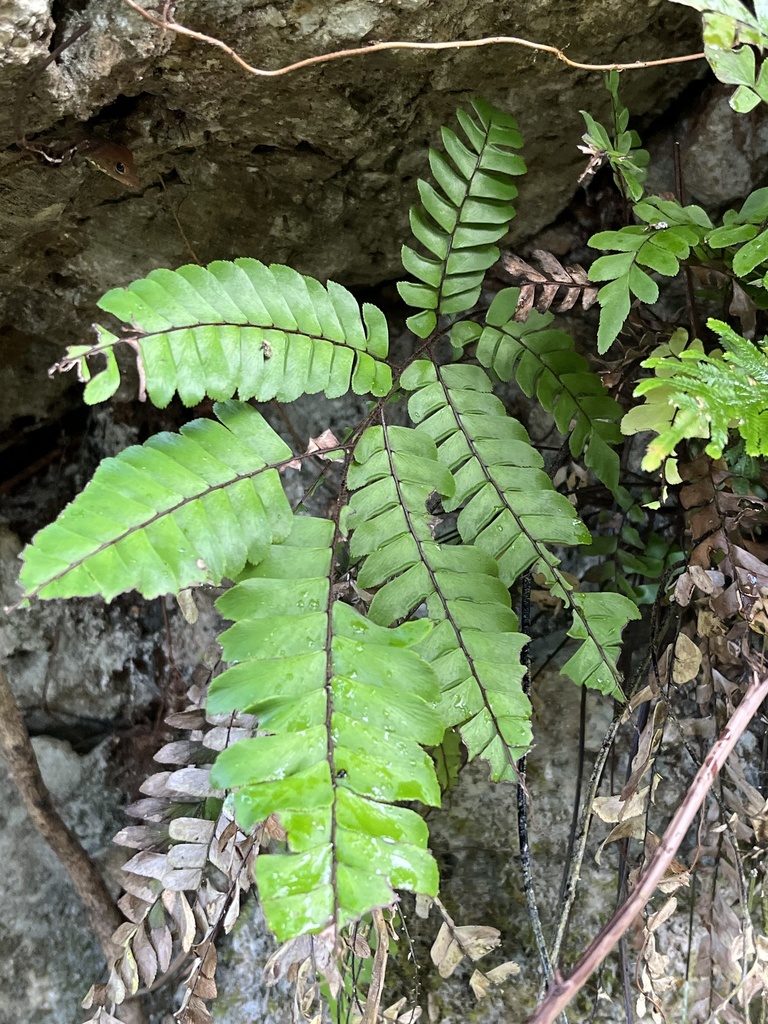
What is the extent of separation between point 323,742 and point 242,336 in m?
0.59

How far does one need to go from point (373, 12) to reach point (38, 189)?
2.23ft

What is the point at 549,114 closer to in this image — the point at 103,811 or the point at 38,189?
the point at 38,189

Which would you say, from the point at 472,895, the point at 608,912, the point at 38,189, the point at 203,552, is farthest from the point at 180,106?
the point at 608,912

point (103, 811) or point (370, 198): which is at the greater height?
point (370, 198)

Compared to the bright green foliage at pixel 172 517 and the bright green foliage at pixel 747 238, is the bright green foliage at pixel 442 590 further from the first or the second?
the bright green foliage at pixel 747 238

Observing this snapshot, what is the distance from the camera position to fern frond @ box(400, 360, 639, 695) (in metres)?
1.16

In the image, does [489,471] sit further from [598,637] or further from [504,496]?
[598,637]

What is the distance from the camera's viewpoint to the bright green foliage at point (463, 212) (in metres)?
1.24

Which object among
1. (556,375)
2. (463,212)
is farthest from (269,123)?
(556,375)

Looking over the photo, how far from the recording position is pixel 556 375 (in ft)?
4.22

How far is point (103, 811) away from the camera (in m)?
1.90

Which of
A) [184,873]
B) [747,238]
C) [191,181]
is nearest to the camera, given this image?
[747,238]

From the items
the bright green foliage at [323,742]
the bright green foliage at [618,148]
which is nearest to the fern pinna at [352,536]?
the bright green foliage at [323,742]

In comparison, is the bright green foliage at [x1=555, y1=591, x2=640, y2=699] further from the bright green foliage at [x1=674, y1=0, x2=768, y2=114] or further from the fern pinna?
the bright green foliage at [x1=674, y1=0, x2=768, y2=114]
